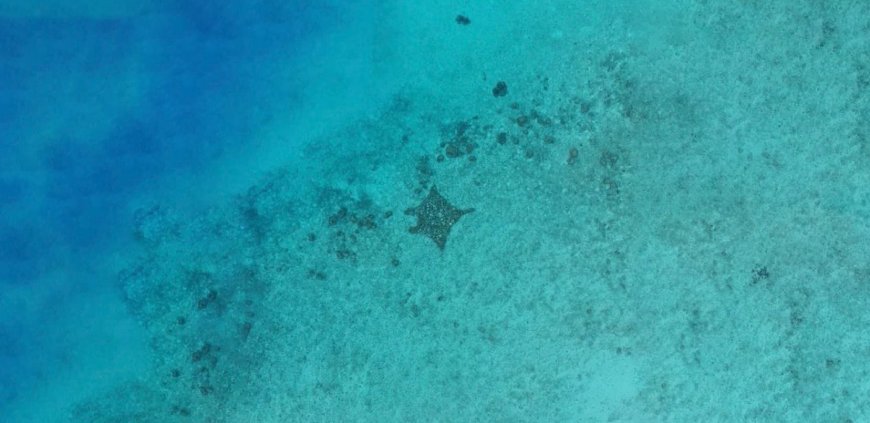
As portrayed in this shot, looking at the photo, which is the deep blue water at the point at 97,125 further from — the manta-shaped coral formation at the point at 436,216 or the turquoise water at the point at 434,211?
the manta-shaped coral formation at the point at 436,216

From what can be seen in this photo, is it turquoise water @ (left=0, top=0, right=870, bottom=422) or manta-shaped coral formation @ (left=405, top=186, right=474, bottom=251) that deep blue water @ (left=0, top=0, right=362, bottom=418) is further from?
manta-shaped coral formation @ (left=405, top=186, right=474, bottom=251)

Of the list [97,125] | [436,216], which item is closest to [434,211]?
[436,216]

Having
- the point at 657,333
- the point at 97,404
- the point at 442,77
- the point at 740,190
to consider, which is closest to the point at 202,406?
the point at 97,404

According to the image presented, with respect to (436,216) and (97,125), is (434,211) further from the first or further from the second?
(97,125)

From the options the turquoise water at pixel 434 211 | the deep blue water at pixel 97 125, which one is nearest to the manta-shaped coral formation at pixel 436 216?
the turquoise water at pixel 434 211
